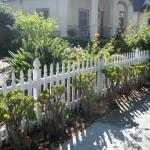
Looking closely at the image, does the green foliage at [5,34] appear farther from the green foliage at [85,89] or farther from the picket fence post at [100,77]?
the green foliage at [85,89]

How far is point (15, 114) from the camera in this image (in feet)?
16.4

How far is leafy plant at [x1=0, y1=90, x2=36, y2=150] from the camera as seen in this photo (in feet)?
16.0

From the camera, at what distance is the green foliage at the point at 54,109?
573 centimetres

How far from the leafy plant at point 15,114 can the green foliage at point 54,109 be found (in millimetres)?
514

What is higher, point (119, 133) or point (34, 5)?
point (34, 5)

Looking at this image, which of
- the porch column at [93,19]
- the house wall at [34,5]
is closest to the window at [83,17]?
the porch column at [93,19]

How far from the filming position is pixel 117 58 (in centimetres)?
918

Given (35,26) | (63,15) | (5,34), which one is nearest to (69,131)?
(35,26)

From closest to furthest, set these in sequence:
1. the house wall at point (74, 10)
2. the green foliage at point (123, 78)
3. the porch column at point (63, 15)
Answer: the green foliage at point (123, 78) < the porch column at point (63, 15) < the house wall at point (74, 10)

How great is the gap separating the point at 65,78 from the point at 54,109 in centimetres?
118

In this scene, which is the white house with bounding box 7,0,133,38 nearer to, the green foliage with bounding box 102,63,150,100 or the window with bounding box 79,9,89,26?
the window with bounding box 79,9,89,26

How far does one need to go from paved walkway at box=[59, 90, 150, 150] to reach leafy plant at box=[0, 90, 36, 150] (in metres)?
0.74

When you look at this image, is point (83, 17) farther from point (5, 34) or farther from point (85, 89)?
point (85, 89)

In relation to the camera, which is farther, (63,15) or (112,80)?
(63,15)
